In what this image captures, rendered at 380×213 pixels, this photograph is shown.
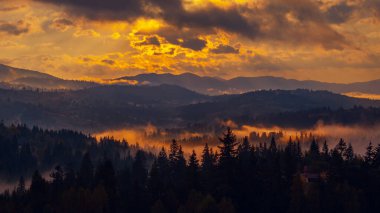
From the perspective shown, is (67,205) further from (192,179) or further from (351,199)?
(351,199)

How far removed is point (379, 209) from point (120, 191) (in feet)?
243

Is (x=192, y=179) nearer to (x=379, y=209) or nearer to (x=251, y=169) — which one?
(x=251, y=169)

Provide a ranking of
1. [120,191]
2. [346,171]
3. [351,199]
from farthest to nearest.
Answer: [120,191] → [346,171] → [351,199]

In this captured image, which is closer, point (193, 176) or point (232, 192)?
point (232, 192)

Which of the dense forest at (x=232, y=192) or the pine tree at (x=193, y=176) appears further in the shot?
the pine tree at (x=193, y=176)

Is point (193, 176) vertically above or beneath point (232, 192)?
above

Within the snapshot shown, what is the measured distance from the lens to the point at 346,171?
180 meters

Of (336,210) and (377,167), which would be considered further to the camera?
(377,167)

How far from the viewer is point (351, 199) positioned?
166375 mm

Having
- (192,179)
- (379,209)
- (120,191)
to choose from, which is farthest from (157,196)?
(379,209)

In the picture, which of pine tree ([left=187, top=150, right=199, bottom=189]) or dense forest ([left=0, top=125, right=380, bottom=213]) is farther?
pine tree ([left=187, top=150, right=199, bottom=189])

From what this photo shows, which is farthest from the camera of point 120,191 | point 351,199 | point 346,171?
point 120,191

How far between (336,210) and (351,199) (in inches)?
243

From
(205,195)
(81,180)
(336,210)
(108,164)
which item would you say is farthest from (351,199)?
(81,180)
